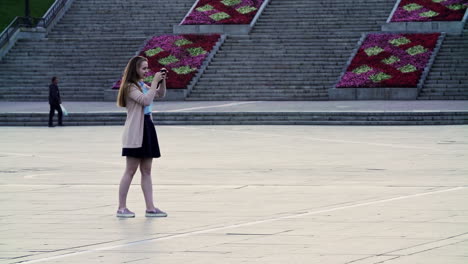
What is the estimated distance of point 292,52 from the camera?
136 feet

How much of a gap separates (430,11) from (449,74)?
16.4ft

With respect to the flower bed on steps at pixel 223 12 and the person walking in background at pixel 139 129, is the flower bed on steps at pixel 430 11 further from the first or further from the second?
the person walking in background at pixel 139 129

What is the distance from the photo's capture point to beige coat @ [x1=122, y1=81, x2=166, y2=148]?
11312 millimetres

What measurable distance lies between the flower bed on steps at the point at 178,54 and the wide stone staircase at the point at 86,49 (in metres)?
1.28

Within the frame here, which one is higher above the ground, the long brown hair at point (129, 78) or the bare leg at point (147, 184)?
the long brown hair at point (129, 78)

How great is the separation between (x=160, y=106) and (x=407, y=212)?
2496 centimetres

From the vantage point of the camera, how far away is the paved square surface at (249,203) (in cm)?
889

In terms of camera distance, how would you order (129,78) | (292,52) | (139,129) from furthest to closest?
(292,52) < (129,78) < (139,129)

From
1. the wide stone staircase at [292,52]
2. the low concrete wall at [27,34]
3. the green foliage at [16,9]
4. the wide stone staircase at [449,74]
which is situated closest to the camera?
the wide stone staircase at [449,74]

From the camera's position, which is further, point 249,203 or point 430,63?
point 430,63

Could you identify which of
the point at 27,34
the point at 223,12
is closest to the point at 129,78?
the point at 223,12

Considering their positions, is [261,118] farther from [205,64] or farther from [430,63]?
[205,64]

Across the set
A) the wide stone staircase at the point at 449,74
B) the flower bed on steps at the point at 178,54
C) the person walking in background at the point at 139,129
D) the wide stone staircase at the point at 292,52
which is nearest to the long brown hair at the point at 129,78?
the person walking in background at the point at 139,129

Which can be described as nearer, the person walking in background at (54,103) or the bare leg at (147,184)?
the bare leg at (147,184)
